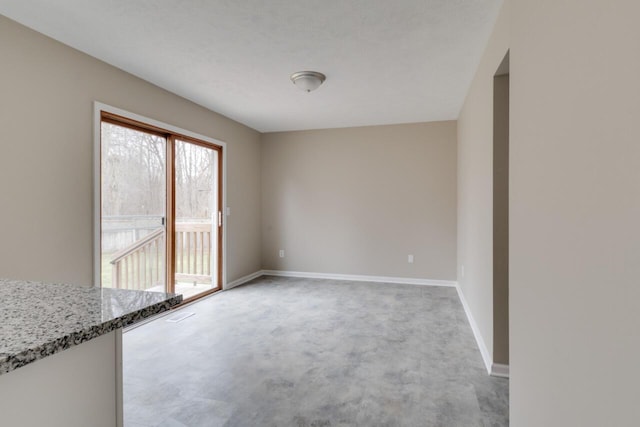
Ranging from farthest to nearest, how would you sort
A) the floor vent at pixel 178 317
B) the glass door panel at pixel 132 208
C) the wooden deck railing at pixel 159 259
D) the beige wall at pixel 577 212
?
the floor vent at pixel 178 317, the wooden deck railing at pixel 159 259, the glass door panel at pixel 132 208, the beige wall at pixel 577 212

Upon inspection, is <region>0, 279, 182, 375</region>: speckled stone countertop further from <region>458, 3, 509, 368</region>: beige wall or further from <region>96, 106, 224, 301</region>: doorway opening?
<region>458, 3, 509, 368</region>: beige wall

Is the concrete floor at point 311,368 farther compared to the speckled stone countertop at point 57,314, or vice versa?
the concrete floor at point 311,368

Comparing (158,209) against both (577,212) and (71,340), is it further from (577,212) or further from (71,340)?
(577,212)

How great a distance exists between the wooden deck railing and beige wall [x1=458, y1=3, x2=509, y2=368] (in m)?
3.31

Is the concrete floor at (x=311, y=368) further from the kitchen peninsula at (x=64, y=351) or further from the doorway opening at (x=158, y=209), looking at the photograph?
the kitchen peninsula at (x=64, y=351)

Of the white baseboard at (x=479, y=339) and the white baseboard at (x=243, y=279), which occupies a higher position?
the white baseboard at (x=243, y=279)

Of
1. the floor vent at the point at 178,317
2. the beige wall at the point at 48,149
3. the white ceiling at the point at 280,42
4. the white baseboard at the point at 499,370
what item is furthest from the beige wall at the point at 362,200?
the beige wall at the point at 48,149

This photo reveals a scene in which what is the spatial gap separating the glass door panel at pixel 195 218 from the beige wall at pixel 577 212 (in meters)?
3.60

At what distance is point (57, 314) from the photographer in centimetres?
84

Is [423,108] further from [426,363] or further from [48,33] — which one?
[48,33]

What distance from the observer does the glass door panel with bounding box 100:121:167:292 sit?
119 inches

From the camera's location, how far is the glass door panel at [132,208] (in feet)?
9.93

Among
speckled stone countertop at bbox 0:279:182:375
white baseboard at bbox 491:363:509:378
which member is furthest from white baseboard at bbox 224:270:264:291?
speckled stone countertop at bbox 0:279:182:375

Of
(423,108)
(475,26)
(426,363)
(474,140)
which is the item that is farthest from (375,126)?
(426,363)
